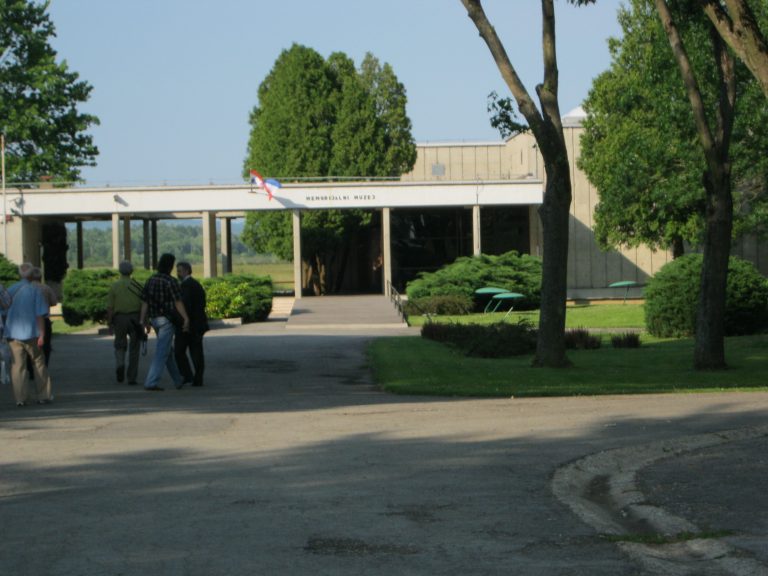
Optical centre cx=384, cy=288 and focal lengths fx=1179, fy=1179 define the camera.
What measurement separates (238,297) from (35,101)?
2765 cm

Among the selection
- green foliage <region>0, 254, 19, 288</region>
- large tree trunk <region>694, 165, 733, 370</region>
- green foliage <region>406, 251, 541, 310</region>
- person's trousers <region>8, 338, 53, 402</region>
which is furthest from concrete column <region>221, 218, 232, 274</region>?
person's trousers <region>8, 338, 53, 402</region>

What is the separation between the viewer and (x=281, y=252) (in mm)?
60250

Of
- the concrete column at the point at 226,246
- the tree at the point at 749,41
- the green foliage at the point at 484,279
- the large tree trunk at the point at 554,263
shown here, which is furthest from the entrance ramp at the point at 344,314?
the tree at the point at 749,41

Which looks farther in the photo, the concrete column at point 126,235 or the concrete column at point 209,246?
the concrete column at point 126,235

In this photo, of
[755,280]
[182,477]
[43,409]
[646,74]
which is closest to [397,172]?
[646,74]

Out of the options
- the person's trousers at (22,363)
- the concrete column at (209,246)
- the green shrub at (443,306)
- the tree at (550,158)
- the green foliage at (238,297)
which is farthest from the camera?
the concrete column at (209,246)

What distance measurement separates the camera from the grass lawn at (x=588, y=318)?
3834 cm

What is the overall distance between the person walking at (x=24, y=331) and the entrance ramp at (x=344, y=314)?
23.0 metres

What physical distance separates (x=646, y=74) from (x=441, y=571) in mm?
38089

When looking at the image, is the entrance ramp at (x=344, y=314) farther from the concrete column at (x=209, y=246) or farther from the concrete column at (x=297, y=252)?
the concrete column at (x=209, y=246)

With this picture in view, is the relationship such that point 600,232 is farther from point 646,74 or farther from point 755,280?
point 755,280

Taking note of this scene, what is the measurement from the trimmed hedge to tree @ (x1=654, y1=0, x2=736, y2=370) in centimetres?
2309

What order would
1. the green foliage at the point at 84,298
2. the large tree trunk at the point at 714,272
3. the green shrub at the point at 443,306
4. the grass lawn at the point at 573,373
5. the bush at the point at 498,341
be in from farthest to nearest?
the green shrub at the point at 443,306 < the green foliage at the point at 84,298 < the bush at the point at 498,341 < the large tree trunk at the point at 714,272 < the grass lawn at the point at 573,373

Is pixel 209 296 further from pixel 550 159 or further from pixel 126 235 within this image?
pixel 550 159
